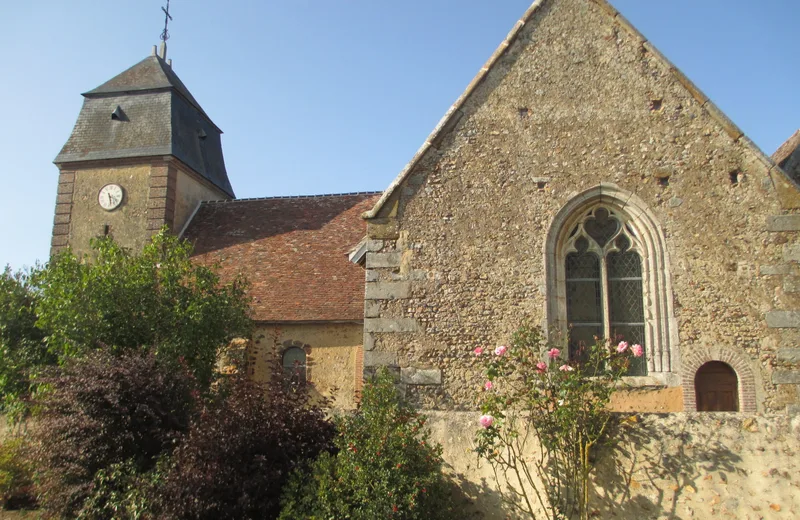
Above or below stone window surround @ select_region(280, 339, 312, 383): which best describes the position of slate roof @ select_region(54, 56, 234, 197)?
above

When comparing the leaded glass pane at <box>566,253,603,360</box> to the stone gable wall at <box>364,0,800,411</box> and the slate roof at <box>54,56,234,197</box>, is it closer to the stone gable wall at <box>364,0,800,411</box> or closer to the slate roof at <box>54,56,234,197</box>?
the stone gable wall at <box>364,0,800,411</box>

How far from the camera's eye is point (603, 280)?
9.13 metres

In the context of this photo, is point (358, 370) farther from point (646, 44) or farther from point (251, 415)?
point (646, 44)

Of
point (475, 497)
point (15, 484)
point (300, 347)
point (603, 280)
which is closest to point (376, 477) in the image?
point (475, 497)

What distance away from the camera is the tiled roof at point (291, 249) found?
13766mm

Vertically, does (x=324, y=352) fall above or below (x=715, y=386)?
above

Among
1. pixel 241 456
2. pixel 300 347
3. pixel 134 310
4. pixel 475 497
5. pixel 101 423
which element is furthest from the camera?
pixel 300 347

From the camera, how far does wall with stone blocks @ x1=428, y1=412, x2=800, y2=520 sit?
5703 millimetres

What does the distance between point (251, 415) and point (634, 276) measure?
18.0ft

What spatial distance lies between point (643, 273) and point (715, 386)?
1.71 metres

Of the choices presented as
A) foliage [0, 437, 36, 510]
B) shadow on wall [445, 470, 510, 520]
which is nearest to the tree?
foliage [0, 437, 36, 510]

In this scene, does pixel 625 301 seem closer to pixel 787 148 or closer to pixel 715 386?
pixel 715 386

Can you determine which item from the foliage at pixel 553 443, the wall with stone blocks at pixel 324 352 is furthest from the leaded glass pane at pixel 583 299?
the wall with stone blocks at pixel 324 352

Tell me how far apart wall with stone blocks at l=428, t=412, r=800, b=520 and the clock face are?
14566 mm
